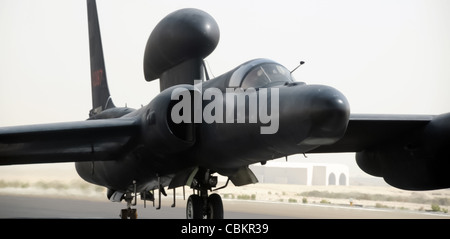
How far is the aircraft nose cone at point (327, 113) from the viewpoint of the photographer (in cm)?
652

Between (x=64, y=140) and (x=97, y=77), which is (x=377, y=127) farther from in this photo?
(x=97, y=77)

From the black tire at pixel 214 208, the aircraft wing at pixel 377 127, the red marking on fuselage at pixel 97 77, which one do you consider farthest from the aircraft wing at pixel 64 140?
the red marking on fuselage at pixel 97 77

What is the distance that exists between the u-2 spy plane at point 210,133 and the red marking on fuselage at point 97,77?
2.85m

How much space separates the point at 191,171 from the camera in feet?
31.6

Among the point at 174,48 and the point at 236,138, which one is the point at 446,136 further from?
the point at 174,48

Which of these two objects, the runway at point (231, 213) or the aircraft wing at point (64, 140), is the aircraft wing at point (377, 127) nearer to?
the aircraft wing at point (64, 140)

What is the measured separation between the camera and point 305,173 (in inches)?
2238

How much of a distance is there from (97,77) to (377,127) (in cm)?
840

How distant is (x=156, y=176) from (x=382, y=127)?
14.5ft

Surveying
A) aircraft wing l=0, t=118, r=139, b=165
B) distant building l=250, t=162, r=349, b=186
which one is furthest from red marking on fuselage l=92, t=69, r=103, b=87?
distant building l=250, t=162, r=349, b=186

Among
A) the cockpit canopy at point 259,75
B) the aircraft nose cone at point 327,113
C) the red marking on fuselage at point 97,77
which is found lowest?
the aircraft nose cone at point 327,113

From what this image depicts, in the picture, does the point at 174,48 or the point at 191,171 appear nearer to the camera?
the point at 191,171
